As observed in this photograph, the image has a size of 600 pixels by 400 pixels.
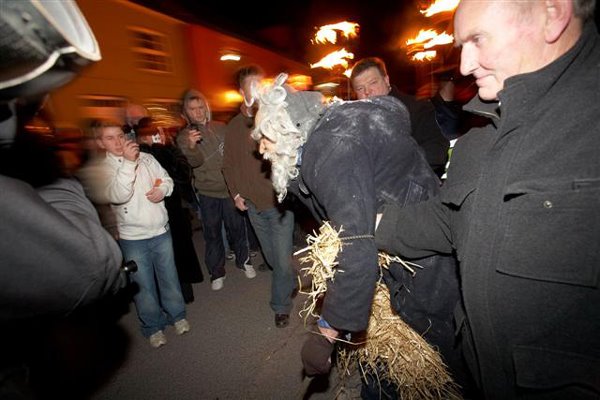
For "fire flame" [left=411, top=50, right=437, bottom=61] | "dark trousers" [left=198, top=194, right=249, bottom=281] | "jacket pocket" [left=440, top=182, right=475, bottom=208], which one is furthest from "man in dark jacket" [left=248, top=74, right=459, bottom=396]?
"fire flame" [left=411, top=50, right=437, bottom=61]

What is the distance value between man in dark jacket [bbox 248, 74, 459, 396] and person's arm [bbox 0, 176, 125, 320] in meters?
1.06

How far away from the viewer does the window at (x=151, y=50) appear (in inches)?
364

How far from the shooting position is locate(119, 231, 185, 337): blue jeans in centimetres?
361

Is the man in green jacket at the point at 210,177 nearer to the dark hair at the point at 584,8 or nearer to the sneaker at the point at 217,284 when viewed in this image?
the sneaker at the point at 217,284

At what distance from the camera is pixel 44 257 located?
3.09ft

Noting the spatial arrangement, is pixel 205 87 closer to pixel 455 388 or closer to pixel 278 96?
pixel 278 96

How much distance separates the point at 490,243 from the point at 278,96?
147 centimetres

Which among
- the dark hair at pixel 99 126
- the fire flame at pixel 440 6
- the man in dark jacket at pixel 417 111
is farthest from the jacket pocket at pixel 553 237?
the fire flame at pixel 440 6

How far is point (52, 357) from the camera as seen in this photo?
2.88 m

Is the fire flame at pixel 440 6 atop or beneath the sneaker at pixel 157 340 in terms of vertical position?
atop

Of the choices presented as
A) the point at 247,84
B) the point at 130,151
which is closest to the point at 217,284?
the point at 130,151

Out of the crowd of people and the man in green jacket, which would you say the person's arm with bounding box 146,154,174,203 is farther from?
the crowd of people

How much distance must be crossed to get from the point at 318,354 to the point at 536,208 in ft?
4.47

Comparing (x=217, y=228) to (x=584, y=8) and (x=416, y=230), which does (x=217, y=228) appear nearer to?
(x=416, y=230)
